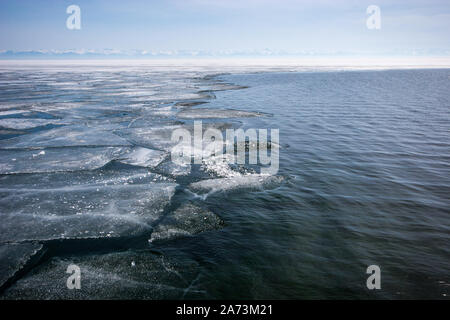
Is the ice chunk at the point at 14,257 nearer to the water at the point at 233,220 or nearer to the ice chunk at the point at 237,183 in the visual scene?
the water at the point at 233,220

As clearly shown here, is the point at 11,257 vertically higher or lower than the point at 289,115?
lower

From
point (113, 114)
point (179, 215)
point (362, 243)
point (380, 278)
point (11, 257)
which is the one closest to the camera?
point (380, 278)

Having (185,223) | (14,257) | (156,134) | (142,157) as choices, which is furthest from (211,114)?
(14,257)

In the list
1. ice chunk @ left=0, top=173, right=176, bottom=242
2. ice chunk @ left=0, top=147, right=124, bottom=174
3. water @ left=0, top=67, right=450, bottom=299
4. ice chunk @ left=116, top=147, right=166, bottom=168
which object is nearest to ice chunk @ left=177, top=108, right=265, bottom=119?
water @ left=0, top=67, right=450, bottom=299

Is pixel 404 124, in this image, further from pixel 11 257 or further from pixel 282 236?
pixel 11 257

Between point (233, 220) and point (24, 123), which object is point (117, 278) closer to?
point (233, 220)

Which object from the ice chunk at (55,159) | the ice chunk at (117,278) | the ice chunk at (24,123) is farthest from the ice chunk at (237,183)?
the ice chunk at (24,123)
